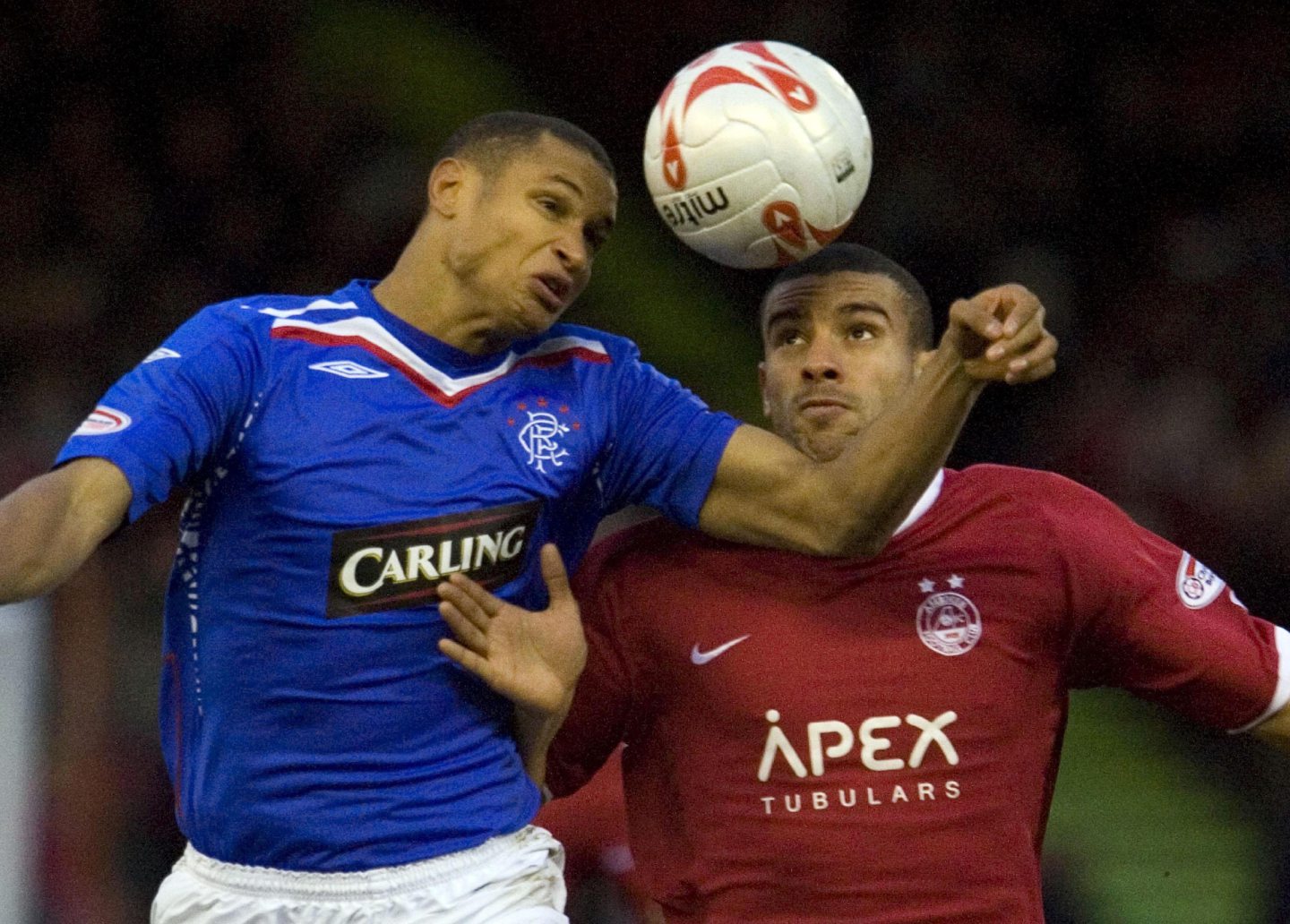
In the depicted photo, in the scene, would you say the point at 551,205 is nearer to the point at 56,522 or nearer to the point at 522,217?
the point at 522,217

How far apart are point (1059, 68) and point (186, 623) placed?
5.38 metres

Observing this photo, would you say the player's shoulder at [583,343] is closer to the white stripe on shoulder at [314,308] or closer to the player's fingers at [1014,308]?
A: the white stripe on shoulder at [314,308]

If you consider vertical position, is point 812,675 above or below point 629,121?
below

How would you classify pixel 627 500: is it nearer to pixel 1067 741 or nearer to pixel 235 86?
pixel 1067 741

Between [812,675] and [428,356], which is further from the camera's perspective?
[812,675]

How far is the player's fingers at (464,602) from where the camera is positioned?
3.13 m

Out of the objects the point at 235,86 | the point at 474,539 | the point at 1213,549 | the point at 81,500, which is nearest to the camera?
the point at 81,500

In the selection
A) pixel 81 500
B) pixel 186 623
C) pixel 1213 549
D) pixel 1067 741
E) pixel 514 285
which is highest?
pixel 514 285

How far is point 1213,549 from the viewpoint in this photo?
631 cm

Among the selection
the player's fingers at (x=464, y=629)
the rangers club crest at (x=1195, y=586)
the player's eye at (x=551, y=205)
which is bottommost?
the rangers club crest at (x=1195, y=586)

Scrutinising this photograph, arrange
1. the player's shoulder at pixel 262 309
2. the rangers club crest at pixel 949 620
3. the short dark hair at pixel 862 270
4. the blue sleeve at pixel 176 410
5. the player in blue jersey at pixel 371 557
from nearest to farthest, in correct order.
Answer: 1. the blue sleeve at pixel 176 410
2. the player in blue jersey at pixel 371 557
3. the player's shoulder at pixel 262 309
4. the rangers club crest at pixel 949 620
5. the short dark hair at pixel 862 270

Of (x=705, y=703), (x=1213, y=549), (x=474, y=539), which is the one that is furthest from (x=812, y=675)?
(x=1213, y=549)

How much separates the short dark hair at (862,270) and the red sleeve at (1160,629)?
1.59ft

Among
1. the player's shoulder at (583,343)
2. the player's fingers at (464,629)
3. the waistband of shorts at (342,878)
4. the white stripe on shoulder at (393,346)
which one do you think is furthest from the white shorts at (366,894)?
the player's shoulder at (583,343)
